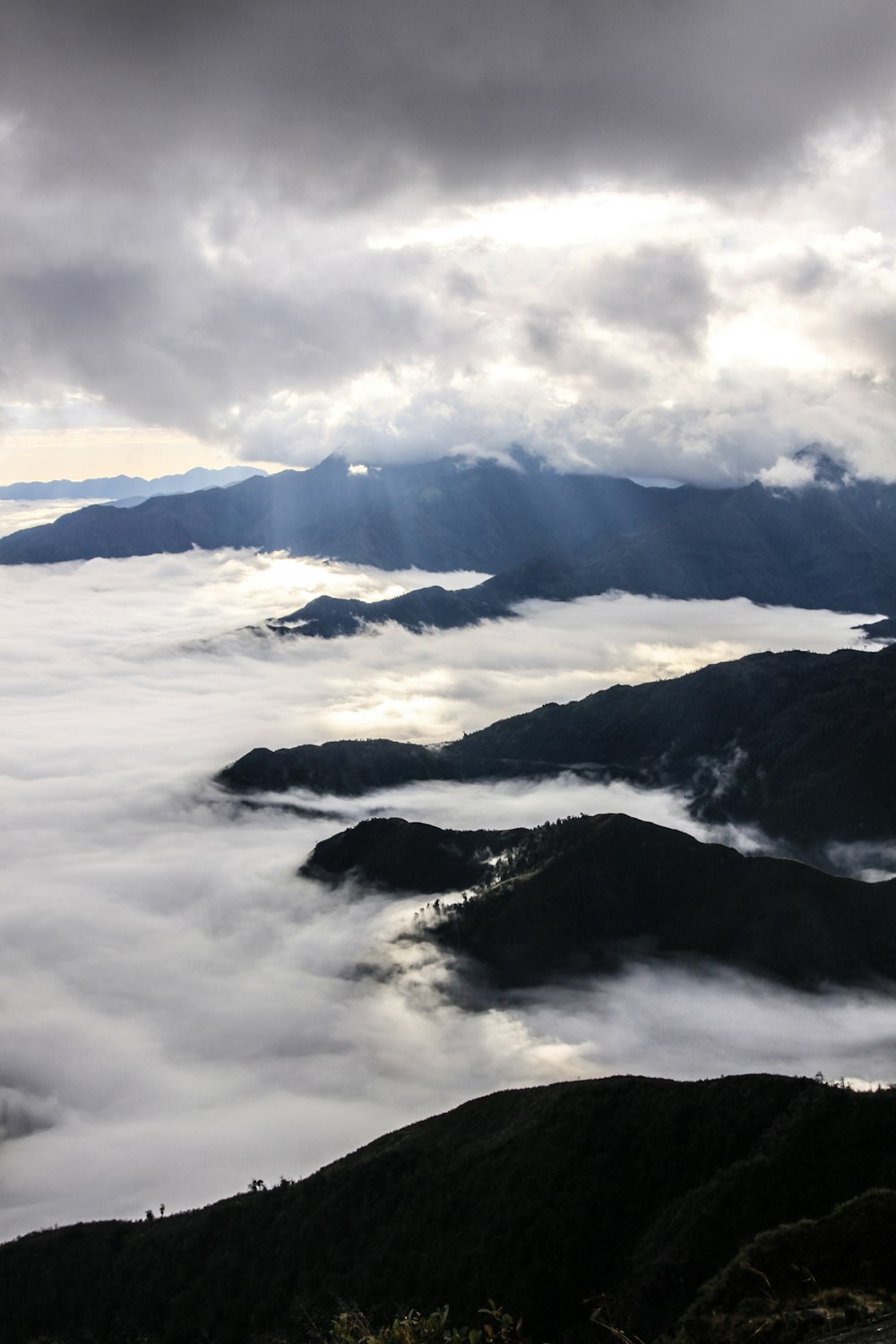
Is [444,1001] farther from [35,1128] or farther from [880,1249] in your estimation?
[880,1249]

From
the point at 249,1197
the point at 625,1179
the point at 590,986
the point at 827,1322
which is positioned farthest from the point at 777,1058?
the point at 827,1322

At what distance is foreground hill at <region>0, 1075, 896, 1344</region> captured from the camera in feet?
278

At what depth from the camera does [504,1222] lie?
9431 centimetres

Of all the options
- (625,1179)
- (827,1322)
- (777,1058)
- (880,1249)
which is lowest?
(777,1058)

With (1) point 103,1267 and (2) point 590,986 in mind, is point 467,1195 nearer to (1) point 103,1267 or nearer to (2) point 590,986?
(1) point 103,1267

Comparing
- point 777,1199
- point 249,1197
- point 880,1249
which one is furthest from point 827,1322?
point 249,1197

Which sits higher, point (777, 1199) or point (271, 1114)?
point (777, 1199)

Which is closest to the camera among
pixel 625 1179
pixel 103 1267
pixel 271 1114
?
pixel 625 1179

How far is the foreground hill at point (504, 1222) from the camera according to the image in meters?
84.8

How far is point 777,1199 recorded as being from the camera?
3282 inches

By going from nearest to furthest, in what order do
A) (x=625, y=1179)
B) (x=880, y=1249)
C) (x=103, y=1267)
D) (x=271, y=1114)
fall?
1. (x=880, y=1249)
2. (x=625, y=1179)
3. (x=103, y=1267)
4. (x=271, y=1114)

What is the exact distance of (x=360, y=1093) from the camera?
16662cm

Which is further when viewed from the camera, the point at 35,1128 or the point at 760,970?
the point at 760,970

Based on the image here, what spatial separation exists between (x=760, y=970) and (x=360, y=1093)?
8991 cm
